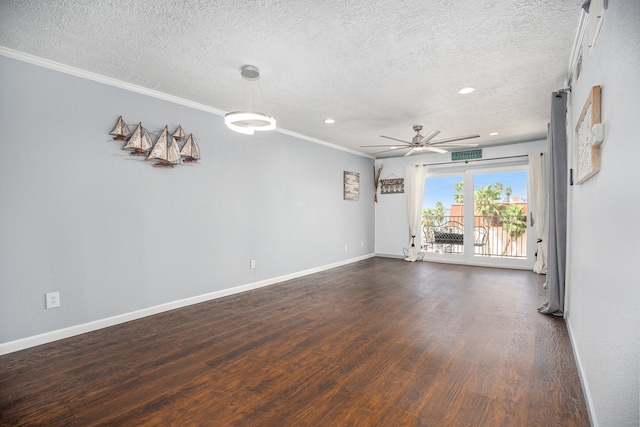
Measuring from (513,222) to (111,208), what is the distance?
22.6 ft

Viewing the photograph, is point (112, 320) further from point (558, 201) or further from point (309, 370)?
point (558, 201)

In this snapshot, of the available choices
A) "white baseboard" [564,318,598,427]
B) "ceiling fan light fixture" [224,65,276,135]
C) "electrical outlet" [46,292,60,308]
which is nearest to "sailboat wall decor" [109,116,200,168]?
"ceiling fan light fixture" [224,65,276,135]

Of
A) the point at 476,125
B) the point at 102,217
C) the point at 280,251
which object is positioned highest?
the point at 476,125

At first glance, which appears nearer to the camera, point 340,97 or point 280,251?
point 340,97

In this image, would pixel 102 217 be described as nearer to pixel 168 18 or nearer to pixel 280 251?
pixel 168 18

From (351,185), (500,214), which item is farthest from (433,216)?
(351,185)

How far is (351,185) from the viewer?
6676 mm

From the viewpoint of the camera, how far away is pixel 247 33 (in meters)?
2.27

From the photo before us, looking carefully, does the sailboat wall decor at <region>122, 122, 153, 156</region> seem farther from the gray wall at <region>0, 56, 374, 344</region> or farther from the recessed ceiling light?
the recessed ceiling light

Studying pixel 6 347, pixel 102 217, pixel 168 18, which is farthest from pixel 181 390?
pixel 168 18

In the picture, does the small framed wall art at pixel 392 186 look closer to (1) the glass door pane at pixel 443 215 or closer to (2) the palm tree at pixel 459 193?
(1) the glass door pane at pixel 443 215

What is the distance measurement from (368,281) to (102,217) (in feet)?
12.3

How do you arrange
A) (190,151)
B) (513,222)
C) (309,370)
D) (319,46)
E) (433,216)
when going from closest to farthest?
(309,370) < (319,46) < (190,151) < (513,222) < (433,216)

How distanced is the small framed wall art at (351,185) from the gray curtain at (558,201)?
383 centimetres
